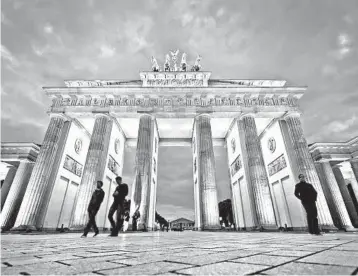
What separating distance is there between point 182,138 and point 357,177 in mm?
19827

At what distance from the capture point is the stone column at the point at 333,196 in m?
17.3

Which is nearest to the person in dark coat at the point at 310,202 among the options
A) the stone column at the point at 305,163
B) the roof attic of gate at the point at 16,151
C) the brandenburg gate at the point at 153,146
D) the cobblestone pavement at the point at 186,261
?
the cobblestone pavement at the point at 186,261

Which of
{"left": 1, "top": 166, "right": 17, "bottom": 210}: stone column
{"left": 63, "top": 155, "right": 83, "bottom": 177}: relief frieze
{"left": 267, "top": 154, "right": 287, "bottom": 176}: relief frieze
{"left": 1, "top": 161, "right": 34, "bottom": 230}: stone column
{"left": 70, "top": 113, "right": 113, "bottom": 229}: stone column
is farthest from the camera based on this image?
{"left": 1, "top": 166, "right": 17, "bottom": 210}: stone column

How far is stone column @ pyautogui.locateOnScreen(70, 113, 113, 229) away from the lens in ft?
43.2

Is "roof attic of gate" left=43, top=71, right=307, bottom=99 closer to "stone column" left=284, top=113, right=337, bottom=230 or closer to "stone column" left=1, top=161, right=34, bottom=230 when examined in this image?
"stone column" left=284, top=113, right=337, bottom=230

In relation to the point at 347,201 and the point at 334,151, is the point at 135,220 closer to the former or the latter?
the point at 334,151

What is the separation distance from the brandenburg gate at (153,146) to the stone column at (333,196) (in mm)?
5336

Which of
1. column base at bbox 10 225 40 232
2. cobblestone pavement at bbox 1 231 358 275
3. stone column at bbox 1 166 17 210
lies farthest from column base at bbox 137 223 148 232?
stone column at bbox 1 166 17 210

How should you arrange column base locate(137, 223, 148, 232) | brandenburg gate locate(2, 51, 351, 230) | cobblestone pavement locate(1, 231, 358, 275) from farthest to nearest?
brandenburg gate locate(2, 51, 351, 230) → column base locate(137, 223, 148, 232) → cobblestone pavement locate(1, 231, 358, 275)

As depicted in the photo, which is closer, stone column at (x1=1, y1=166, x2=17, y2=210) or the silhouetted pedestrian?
the silhouetted pedestrian

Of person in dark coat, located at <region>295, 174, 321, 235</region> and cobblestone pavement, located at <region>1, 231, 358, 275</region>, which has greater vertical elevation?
person in dark coat, located at <region>295, 174, 321, 235</region>

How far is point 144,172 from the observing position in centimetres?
1453

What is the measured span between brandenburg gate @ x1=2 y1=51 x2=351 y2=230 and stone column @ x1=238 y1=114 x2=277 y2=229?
67 millimetres

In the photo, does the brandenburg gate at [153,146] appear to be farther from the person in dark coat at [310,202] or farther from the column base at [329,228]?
the person in dark coat at [310,202]
